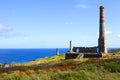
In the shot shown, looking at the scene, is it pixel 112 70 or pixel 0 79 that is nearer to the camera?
pixel 0 79

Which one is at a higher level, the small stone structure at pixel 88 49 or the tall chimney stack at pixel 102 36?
the tall chimney stack at pixel 102 36

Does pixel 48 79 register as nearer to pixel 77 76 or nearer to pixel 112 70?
pixel 77 76

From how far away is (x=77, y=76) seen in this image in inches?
926

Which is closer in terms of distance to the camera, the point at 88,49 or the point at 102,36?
the point at 102,36

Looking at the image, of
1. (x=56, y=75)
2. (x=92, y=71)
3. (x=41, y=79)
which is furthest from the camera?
(x=92, y=71)

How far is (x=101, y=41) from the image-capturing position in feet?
207

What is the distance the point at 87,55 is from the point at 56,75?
103ft

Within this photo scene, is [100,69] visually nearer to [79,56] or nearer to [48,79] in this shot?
[48,79]

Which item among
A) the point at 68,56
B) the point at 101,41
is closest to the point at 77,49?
the point at 101,41

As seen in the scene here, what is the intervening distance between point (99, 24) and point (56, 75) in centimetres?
4124

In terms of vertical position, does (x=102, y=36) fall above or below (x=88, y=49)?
above

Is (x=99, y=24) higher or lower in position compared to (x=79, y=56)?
higher

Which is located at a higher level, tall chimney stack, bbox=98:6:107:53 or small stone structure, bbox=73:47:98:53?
tall chimney stack, bbox=98:6:107:53

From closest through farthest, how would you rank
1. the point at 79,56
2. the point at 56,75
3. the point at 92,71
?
the point at 56,75 < the point at 92,71 < the point at 79,56
